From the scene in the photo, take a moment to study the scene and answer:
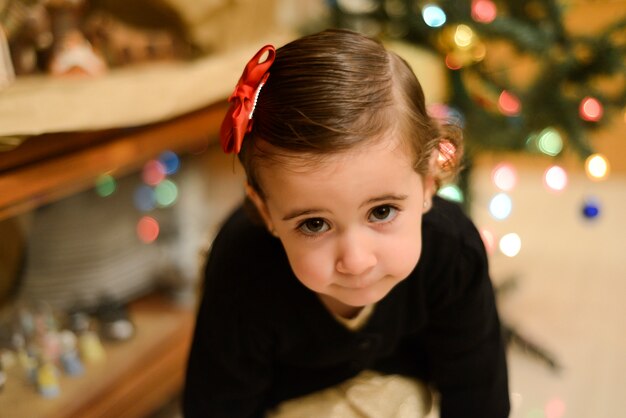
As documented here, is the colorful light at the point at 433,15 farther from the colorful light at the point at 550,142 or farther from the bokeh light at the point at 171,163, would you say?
the bokeh light at the point at 171,163

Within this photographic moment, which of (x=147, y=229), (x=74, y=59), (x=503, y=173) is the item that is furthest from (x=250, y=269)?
(x=503, y=173)

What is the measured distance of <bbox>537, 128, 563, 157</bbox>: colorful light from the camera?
1.29 meters

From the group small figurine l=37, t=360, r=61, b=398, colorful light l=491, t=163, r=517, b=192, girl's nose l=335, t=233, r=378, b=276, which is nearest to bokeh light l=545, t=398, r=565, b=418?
colorful light l=491, t=163, r=517, b=192

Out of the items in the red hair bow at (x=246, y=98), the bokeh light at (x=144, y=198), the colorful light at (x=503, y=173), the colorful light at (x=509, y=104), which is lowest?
the bokeh light at (x=144, y=198)

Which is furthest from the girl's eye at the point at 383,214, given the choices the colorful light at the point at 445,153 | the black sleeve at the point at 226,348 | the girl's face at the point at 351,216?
the black sleeve at the point at 226,348

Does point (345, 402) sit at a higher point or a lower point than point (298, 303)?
lower

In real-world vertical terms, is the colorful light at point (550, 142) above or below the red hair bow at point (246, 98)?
below

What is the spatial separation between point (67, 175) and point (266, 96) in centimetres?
43

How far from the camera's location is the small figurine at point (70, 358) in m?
1.12

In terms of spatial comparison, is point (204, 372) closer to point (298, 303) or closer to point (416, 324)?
point (298, 303)

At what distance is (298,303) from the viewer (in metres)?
0.81

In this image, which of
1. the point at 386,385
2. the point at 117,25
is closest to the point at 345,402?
the point at 386,385

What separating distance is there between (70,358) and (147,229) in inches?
15.0

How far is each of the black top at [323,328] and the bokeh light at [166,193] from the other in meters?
0.60
